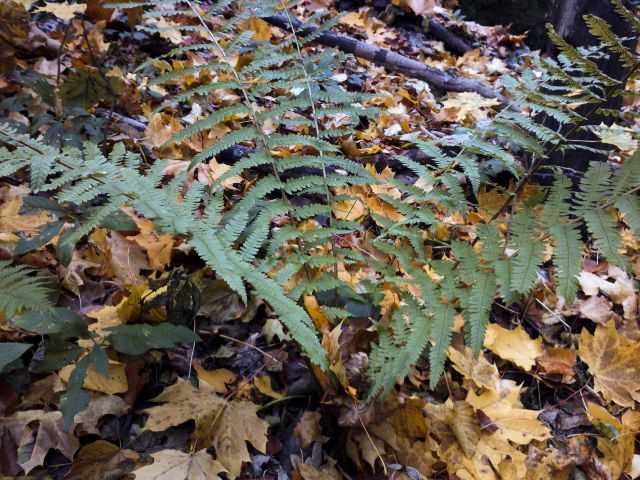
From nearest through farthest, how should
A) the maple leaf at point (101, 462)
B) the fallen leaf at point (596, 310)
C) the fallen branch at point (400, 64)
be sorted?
the maple leaf at point (101, 462) → the fallen leaf at point (596, 310) → the fallen branch at point (400, 64)

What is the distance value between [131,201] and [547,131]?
1.26 metres

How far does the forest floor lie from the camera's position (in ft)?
4.19

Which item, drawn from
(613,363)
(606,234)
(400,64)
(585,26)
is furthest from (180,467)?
(400,64)

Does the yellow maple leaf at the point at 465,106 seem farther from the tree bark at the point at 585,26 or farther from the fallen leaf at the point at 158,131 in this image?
the fallen leaf at the point at 158,131

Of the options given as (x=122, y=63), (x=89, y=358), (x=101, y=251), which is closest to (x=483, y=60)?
(x=122, y=63)

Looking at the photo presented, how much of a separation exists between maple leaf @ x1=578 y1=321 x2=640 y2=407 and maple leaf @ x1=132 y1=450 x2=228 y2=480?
4.64 feet

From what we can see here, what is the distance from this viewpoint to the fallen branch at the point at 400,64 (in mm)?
3336

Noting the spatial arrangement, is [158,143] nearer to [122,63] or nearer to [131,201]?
[122,63]

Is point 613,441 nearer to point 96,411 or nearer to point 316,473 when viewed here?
point 316,473

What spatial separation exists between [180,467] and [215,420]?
0.52 ft

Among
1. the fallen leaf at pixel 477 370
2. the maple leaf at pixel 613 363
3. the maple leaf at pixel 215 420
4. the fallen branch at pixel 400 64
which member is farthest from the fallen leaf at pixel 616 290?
the fallen branch at pixel 400 64

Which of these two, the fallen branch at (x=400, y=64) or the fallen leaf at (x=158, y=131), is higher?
the fallen branch at (x=400, y=64)

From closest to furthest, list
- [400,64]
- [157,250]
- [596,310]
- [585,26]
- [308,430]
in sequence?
[308,430] < [157,250] < [596,310] < [585,26] < [400,64]

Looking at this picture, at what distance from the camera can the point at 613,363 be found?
1.71 metres
